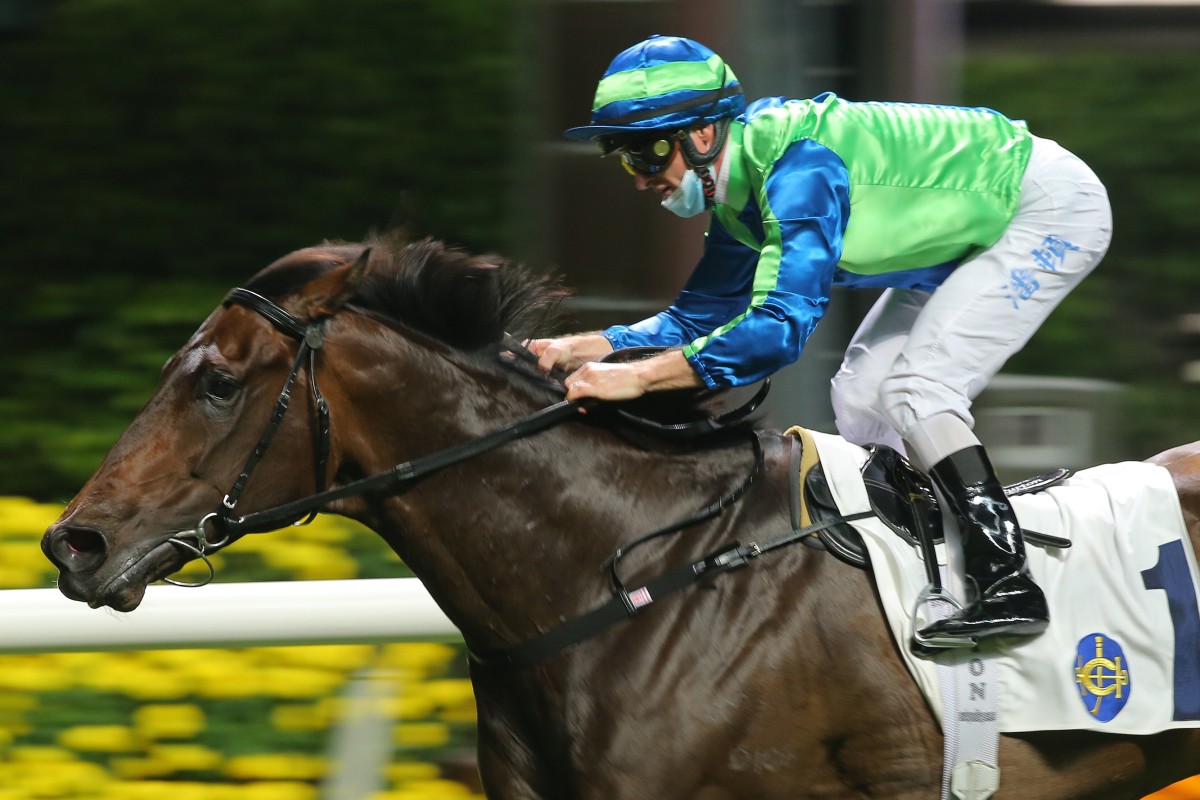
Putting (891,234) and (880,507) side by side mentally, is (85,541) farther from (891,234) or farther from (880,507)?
(891,234)

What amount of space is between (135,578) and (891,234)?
1.56m

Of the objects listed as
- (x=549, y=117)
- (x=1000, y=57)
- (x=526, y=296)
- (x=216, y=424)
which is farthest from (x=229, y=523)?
(x=1000, y=57)

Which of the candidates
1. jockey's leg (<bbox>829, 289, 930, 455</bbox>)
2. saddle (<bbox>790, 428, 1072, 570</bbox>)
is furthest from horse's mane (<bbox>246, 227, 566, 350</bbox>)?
jockey's leg (<bbox>829, 289, 930, 455</bbox>)

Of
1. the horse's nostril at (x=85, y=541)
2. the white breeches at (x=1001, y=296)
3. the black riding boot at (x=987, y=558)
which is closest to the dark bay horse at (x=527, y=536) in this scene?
the horse's nostril at (x=85, y=541)

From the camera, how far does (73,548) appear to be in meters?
3.00

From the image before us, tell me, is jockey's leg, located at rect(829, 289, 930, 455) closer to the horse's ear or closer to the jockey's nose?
the horse's ear

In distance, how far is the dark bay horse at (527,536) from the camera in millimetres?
3010

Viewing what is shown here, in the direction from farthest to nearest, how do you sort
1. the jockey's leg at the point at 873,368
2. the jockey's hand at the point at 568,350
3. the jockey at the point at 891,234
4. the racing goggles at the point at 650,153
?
the jockey's leg at the point at 873,368
the jockey's hand at the point at 568,350
the racing goggles at the point at 650,153
the jockey at the point at 891,234

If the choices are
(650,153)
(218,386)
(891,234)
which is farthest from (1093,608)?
(218,386)

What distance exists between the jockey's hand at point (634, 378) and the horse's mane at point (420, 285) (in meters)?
0.22

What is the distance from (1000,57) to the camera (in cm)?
572

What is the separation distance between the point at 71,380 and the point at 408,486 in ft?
9.99

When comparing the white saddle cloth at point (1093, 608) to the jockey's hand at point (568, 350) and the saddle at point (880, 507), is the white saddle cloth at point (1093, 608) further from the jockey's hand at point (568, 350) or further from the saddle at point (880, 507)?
the jockey's hand at point (568, 350)

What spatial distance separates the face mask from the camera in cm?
329
